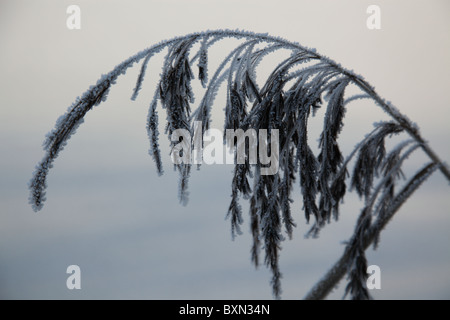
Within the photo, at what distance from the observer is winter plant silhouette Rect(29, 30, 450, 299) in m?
1.30

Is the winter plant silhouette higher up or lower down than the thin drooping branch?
higher up

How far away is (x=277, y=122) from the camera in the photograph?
1.32 meters

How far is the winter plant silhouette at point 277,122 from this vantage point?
1304mm

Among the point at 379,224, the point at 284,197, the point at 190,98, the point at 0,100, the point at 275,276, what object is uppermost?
the point at 0,100

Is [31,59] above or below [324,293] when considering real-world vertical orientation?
above

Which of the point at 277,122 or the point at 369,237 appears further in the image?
the point at 277,122

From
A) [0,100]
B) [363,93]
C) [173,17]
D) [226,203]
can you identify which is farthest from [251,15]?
[0,100]

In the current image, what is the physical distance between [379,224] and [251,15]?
40.5 inches

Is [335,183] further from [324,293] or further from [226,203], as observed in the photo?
[226,203]

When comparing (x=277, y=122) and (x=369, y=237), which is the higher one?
(x=277, y=122)

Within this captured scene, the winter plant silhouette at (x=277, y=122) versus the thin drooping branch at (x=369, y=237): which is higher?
the winter plant silhouette at (x=277, y=122)
